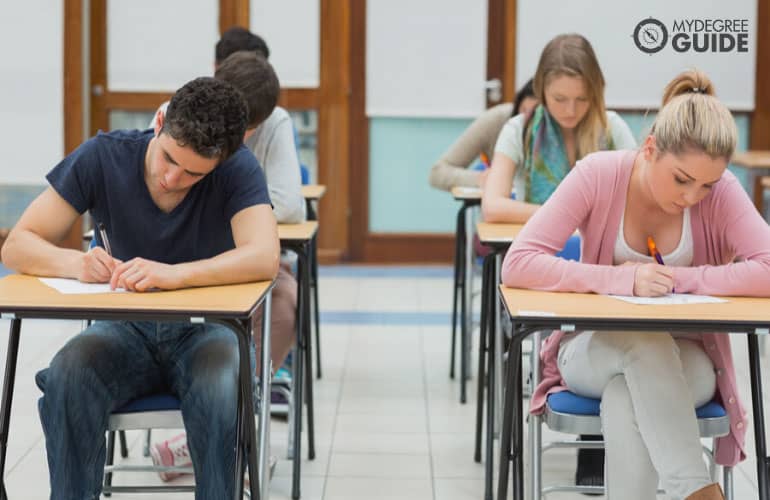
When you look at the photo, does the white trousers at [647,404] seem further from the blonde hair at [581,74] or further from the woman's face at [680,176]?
the blonde hair at [581,74]

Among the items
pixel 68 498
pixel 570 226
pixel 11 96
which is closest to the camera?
pixel 68 498

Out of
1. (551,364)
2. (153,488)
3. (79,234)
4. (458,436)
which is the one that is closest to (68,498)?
(153,488)

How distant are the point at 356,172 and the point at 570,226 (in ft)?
15.3

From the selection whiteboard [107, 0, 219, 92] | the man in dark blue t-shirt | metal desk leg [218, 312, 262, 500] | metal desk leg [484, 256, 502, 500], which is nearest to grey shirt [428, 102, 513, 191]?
metal desk leg [484, 256, 502, 500]

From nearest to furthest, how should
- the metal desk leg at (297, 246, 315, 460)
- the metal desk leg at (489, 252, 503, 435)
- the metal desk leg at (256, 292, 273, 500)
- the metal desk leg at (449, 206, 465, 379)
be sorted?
the metal desk leg at (256, 292, 273, 500), the metal desk leg at (489, 252, 503, 435), the metal desk leg at (297, 246, 315, 460), the metal desk leg at (449, 206, 465, 379)

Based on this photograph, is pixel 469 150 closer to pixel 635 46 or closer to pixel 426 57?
pixel 635 46

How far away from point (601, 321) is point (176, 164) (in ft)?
3.08

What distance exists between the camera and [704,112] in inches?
95.3

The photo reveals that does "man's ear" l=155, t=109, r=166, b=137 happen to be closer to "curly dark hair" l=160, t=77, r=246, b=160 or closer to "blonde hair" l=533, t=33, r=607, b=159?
"curly dark hair" l=160, t=77, r=246, b=160

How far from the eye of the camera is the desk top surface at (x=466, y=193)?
4.13m

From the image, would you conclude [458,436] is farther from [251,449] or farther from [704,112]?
[704,112]

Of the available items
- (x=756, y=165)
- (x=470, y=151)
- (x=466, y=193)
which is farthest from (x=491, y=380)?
(x=756, y=165)

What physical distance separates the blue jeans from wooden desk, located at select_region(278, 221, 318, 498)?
755mm

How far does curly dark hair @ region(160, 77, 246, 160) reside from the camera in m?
2.46
